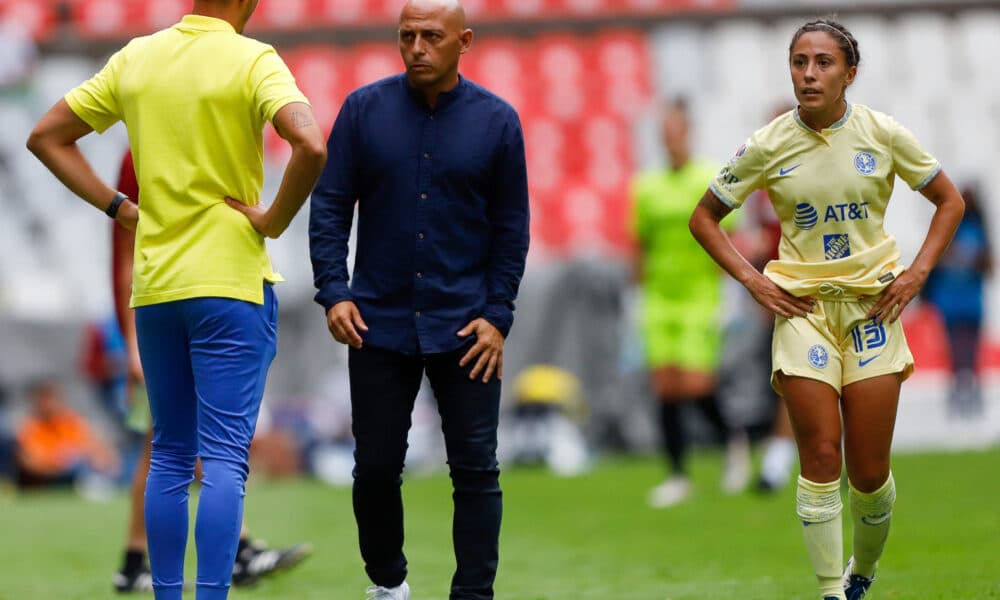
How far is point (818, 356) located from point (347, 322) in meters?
1.61

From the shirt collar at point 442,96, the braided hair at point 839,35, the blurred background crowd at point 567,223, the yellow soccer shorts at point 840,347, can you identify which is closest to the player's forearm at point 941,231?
the yellow soccer shorts at point 840,347

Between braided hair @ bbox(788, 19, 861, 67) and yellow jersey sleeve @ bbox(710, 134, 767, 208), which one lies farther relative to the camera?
yellow jersey sleeve @ bbox(710, 134, 767, 208)

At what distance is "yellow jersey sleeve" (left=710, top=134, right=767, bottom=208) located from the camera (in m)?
5.57

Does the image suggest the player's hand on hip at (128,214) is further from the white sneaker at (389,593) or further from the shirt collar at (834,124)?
the shirt collar at (834,124)

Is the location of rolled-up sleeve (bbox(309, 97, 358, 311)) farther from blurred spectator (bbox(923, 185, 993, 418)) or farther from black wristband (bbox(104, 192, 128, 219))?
blurred spectator (bbox(923, 185, 993, 418))

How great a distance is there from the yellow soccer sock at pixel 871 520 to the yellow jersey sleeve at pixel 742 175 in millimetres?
1111

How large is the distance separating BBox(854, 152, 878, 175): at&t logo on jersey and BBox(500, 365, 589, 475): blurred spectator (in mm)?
9676

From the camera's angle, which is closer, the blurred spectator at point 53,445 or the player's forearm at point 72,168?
the player's forearm at point 72,168

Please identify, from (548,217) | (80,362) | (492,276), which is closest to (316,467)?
(80,362)

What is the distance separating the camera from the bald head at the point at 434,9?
5.37m

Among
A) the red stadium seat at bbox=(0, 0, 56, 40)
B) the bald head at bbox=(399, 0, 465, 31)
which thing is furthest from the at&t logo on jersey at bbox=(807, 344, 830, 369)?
the red stadium seat at bbox=(0, 0, 56, 40)

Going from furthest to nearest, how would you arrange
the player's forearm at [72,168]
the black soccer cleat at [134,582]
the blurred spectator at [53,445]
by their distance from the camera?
the blurred spectator at [53,445] → the black soccer cleat at [134,582] → the player's forearm at [72,168]

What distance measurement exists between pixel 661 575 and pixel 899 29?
16.1 meters

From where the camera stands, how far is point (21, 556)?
29.6 feet
